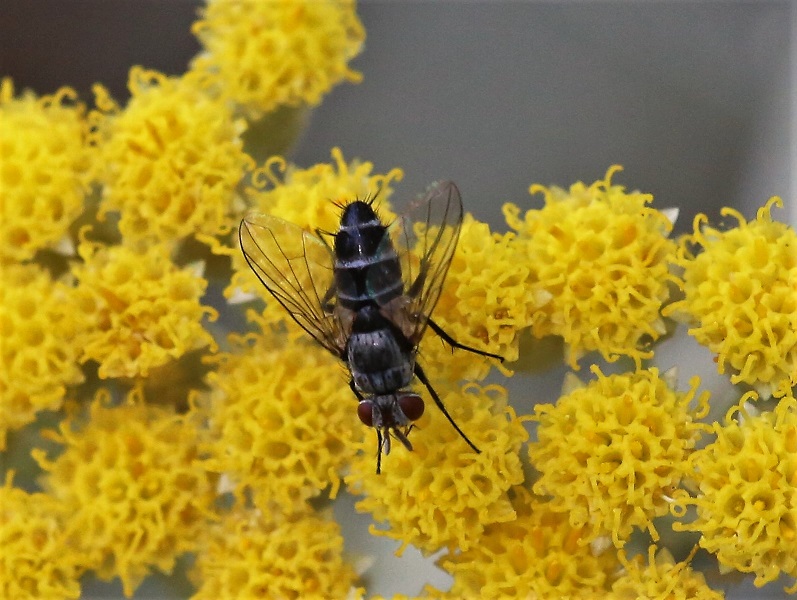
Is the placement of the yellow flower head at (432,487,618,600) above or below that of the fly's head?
below

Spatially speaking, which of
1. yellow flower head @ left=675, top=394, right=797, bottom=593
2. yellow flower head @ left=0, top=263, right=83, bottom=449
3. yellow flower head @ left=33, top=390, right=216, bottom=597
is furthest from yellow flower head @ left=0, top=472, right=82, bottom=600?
yellow flower head @ left=675, top=394, right=797, bottom=593

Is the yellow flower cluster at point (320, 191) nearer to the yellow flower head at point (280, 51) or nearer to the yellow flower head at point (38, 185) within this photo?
the yellow flower head at point (280, 51)

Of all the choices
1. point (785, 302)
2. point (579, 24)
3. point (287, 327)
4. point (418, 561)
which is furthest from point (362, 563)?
point (579, 24)

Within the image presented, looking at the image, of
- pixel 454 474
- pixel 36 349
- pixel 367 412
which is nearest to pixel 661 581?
pixel 454 474

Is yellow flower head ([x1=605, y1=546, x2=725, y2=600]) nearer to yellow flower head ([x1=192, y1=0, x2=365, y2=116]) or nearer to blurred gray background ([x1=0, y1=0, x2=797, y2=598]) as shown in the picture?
blurred gray background ([x1=0, y1=0, x2=797, y2=598])

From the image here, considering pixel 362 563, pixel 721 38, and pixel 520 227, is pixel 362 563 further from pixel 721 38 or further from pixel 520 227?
pixel 721 38

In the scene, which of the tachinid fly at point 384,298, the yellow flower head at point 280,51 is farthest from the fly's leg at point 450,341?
the yellow flower head at point 280,51
